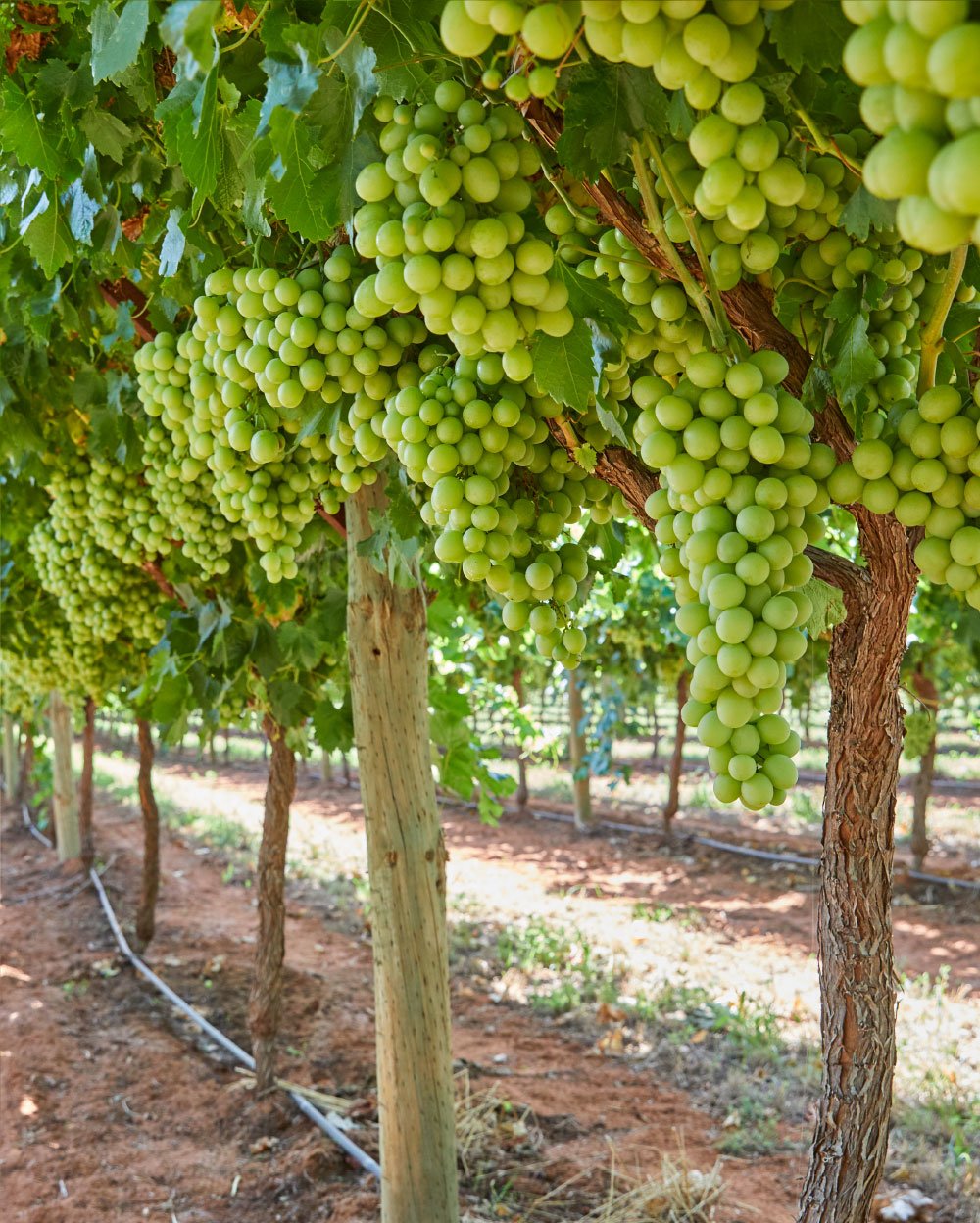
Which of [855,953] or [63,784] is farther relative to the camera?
[63,784]

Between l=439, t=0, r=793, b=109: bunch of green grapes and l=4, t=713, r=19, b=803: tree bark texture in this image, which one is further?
l=4, t=713, r=19, b=803: tree bark texture

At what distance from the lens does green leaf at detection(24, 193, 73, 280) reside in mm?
1741

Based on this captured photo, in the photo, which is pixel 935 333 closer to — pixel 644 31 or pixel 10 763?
pixel 644 31

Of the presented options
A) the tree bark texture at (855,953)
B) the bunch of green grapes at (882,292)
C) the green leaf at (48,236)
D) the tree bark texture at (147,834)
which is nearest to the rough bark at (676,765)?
the tree bark texture at (147,834)

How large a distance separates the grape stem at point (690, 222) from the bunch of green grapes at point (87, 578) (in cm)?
279

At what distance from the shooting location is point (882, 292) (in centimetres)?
104

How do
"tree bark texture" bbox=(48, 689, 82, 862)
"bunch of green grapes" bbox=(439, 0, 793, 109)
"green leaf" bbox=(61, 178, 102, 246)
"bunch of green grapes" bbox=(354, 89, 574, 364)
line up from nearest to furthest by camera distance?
"bunch of green grapes" bbox=(439, 0, 793, 109), "bunch of green grapes" bbox=(354, 89, 574, 364), "green leaf" bbox=(61, 178, 102, 246), "tree bark texture" bbox=(48, 689, 82, 862)

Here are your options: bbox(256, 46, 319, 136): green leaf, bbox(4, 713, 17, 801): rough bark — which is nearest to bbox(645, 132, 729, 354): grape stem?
bbox(256, 46, 319, 136): green leaf

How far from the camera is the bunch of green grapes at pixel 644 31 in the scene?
65 centimetres

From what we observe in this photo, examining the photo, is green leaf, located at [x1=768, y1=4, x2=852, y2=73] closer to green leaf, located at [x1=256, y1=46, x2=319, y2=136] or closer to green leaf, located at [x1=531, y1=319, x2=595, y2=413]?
green leaf, located at [x1=531, y1=319, x2=595, y2=413]

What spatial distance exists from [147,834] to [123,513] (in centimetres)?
361

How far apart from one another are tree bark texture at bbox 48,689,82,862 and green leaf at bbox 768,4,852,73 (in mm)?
8099

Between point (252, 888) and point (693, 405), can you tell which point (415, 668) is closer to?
point (693, 405)

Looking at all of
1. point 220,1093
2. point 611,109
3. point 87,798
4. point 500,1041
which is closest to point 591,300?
point 611,109
